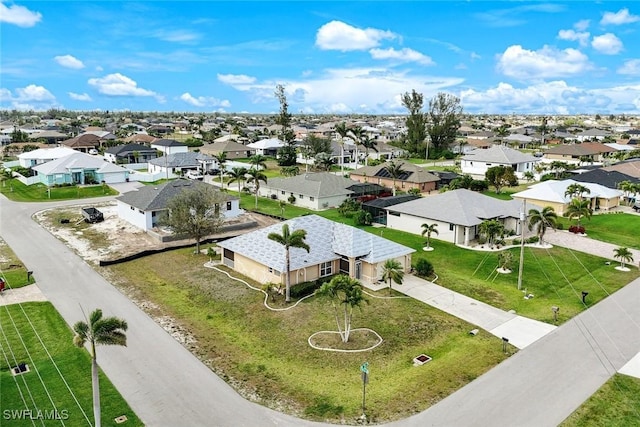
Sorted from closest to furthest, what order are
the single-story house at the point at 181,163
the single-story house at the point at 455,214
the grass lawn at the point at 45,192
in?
the single-story house at the point at 455,214
the grass lawn at the point at 45,192
the single-story house at the point at 181,163

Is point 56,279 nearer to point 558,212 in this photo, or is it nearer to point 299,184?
point 299,184

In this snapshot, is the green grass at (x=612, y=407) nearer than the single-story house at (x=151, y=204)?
Yes

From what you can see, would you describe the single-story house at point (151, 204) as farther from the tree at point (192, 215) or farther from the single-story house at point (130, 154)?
the single-story house at point (130, 154)

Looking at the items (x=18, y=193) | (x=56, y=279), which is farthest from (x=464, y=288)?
(x=18, y=193)

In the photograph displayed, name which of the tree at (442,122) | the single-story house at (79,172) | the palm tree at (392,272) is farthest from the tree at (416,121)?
the palm tree at (392,272)

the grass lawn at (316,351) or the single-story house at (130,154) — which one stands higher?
the single-story house at (130,154)

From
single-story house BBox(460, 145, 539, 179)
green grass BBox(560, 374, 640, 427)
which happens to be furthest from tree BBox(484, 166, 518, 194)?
green grass BBox(560, 374, 640, 427)

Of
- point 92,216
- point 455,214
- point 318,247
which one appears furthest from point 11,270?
point 455,214
